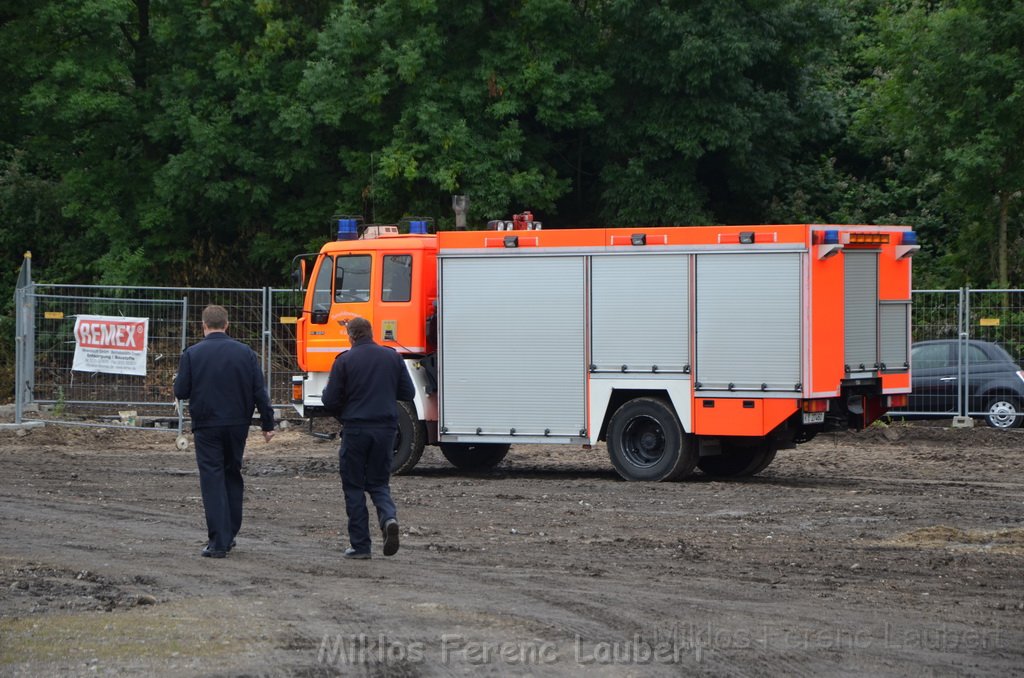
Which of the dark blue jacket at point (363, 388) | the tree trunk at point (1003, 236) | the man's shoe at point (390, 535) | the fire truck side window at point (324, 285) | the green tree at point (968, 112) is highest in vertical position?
the green tree at point (968, 112)

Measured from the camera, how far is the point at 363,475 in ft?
38.0

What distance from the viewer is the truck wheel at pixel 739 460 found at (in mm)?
18094

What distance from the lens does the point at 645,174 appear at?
31.9 metres

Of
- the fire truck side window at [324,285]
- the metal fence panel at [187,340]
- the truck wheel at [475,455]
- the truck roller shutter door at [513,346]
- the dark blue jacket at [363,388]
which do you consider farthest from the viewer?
the metal fence panel at [187,340]

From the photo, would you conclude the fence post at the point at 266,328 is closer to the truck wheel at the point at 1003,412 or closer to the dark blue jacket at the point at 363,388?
the truck wheel at the point at 1003,412

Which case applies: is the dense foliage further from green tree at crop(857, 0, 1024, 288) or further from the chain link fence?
the chain link fence

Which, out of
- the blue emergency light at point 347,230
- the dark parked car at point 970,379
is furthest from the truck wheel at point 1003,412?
the blue emergency light at point 347,230

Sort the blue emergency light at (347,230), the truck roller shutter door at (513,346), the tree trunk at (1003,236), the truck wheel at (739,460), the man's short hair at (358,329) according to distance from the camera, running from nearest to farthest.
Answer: the man's short hair at (358,329)
the truck roller shutter door at (513,346)
the truck wheel at (739,460)
the blue emergency light at (347,230)
the tree trunk at (1003,236)

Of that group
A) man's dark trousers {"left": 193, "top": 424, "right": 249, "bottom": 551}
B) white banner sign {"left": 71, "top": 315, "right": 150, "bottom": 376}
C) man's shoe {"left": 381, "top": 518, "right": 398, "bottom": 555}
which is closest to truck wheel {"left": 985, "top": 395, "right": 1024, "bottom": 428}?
white banner sign {"left": 71, "top": 315, "right": 150, "bottom": 376}

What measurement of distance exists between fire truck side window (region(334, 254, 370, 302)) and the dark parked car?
32.0 feet

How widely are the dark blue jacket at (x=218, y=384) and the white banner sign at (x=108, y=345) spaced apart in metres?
11.5

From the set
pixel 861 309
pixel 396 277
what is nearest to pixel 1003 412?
pixel 861 309

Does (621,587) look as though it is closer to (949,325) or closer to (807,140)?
(949,325)

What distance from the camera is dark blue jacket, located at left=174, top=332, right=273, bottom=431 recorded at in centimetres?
1162
